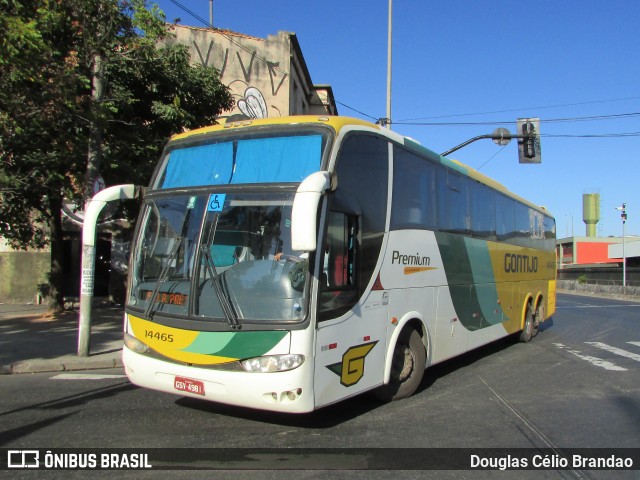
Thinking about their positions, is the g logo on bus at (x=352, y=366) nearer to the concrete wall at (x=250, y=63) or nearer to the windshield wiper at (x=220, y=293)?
the windshield wiper at (x=220, y=293)

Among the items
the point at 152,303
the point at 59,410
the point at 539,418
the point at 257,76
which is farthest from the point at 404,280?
the point at 257,76

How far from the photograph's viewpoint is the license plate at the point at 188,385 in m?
4.92

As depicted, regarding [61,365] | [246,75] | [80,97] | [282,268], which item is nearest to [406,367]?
[282,268]

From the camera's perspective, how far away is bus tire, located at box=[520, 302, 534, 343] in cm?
1188

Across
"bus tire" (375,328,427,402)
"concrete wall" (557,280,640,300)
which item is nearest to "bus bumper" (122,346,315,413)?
"bus tire" (375,328,427,402)

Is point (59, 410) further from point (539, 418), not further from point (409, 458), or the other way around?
point (539, 418)

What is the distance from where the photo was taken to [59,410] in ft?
19.6

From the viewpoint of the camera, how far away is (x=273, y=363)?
15.2 ft

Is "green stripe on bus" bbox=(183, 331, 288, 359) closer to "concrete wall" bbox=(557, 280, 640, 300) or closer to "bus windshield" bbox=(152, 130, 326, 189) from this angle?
"bus windshield" bbox=(152, 130, 326, 189)

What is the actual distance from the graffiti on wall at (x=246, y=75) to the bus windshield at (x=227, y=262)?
17.7 metres

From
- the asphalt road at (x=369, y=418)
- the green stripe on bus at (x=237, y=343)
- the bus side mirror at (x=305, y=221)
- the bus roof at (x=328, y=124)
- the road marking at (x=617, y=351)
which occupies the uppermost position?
the bus roof at (x=328, y=124)

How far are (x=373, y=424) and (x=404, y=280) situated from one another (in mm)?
1742

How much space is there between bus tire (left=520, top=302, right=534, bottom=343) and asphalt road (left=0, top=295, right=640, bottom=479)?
11.0 ft

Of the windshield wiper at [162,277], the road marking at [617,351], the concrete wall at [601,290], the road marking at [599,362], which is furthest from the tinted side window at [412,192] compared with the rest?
the concrete wall at [601,290]
